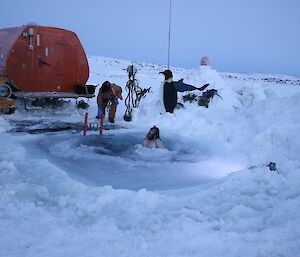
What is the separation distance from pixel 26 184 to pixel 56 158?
1866 millimetres

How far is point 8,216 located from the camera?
4.12 metres

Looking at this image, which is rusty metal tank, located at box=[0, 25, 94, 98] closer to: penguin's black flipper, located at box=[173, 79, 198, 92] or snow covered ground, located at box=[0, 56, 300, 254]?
snow covered ground, located at box=[0, 56, 300, 254]

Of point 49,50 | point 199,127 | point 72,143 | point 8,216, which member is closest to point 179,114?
point 199,127

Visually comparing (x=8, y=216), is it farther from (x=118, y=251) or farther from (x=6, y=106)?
(x=6, y=106)

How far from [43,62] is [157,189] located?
27.2 ft

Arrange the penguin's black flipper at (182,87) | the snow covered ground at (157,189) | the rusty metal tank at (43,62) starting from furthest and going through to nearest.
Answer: the penguin's black flipper at (182,87)
the rusty metal tank at (43,62)
the snow covered ground at (157,189)

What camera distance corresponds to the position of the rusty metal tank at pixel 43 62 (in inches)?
454

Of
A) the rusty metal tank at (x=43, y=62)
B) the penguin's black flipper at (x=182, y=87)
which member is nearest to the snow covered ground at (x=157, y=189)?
the rusty metal tank at (x=43, y=62)

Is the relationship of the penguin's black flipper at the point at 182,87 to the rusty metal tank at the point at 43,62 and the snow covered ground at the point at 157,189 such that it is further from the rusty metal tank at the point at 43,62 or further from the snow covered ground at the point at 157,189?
the rusty metal tank at the point at 43,62

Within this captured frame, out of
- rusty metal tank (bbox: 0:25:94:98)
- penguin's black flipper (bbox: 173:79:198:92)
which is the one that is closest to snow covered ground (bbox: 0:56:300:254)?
rusty metal tank (bbox: 0:25:94:98)

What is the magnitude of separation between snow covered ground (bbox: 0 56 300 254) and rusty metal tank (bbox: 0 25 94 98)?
2.07 meters

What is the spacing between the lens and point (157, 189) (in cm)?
558

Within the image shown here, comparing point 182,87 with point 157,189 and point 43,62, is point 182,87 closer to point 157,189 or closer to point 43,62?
point 43,62

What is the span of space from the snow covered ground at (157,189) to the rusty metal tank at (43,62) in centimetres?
207
